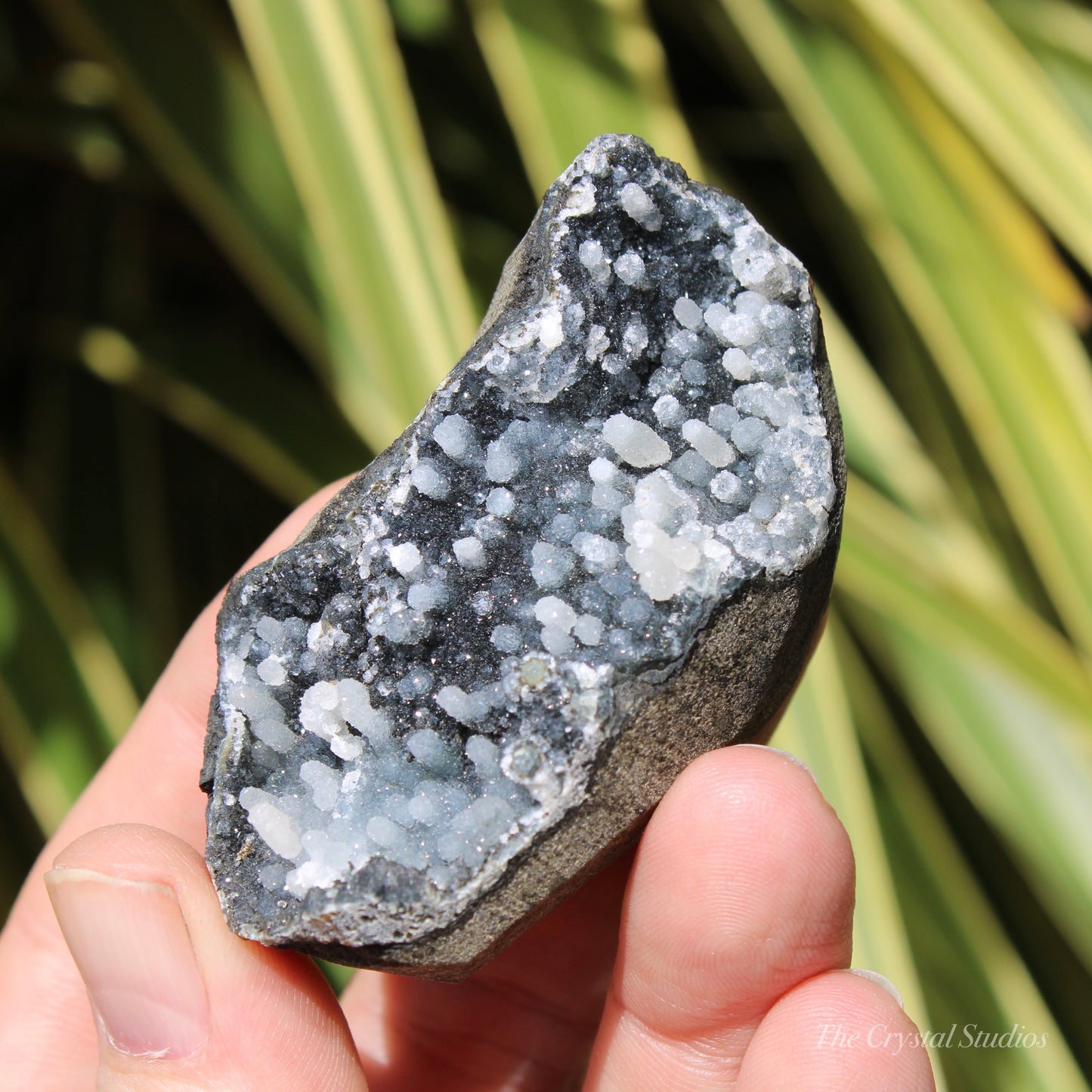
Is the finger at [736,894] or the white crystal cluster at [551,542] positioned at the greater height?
the white crystal cluster at [551,542]

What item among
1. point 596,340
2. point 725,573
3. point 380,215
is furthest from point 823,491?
point 380,215

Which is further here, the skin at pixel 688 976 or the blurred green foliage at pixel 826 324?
the blurred green foliage at pixel 826 324

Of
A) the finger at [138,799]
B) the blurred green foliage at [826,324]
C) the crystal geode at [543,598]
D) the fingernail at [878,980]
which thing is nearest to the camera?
the crystal geode at [543,598]

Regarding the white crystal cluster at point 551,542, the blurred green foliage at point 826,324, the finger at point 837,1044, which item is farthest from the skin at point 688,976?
the blurred green foliage at point 826,324

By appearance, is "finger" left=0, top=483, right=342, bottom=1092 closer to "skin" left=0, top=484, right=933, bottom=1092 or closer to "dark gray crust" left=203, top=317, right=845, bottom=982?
"skin" left=0, top=484, right=933, bottom=1092

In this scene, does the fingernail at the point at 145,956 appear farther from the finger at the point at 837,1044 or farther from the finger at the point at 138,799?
the finger at the point at 837,1044

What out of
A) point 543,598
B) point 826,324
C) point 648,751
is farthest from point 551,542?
point 826,324

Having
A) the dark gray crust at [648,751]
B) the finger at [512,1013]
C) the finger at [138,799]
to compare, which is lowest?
the finger at [512,1013]
